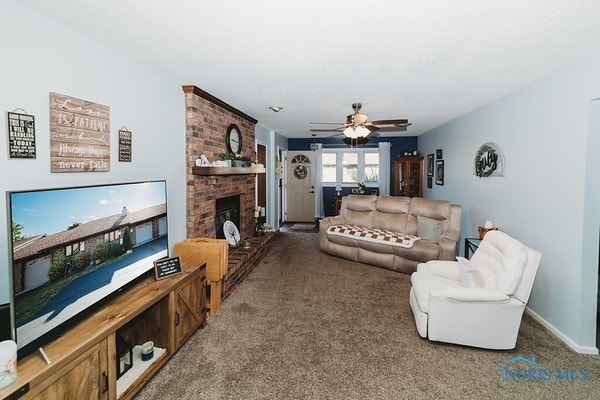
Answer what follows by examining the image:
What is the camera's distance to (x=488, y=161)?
3.93 metres

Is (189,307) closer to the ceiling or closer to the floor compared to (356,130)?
closer to the floor

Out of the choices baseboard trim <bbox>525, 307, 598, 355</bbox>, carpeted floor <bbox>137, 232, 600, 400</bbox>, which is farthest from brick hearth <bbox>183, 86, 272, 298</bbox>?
baseboard trim <bbox>525, 307, 598, 355</bbox>

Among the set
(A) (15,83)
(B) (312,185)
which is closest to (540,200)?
(A) (15,83)

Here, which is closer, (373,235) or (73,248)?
(73,248)

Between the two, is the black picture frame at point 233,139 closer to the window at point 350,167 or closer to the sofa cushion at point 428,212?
the sofa cushion at point 428,212

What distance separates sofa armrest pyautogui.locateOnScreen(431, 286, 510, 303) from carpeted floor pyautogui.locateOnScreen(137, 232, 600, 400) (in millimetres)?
439

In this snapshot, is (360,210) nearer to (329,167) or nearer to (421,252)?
(421,252)

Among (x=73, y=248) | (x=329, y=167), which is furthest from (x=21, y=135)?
(x=329, y=167)

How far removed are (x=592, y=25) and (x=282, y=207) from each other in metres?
6.60

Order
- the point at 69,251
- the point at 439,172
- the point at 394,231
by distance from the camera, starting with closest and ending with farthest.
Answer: the point at 69,251 → the point at 394,231 → the point at 439,172

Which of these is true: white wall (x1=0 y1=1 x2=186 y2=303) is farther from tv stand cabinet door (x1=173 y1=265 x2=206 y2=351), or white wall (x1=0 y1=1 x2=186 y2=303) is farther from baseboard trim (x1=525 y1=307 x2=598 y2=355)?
baseboard trim (x1=525 y1=307 x2=598 y2=355)

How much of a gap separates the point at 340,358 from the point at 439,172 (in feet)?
15.5

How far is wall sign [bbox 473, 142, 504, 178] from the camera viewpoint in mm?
3668

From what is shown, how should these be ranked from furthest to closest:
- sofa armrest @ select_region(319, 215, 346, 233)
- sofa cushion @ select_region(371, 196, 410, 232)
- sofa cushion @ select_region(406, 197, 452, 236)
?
1. sofa armrest @ select_region(319, 215, 346, 233)
2. sofa cushion @ select_region(371, 196, 410, 232)
3. sofa cushion @ select_region(406, 197, 452, 236)
